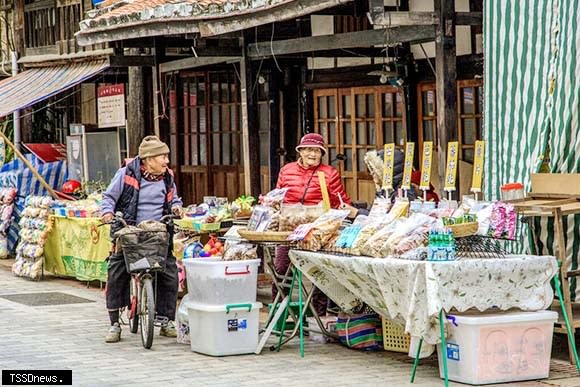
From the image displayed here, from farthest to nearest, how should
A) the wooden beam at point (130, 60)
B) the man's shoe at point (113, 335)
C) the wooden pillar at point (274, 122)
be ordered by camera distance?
the wooden pillar at point (274, 122) < the wooden beam at point (130, 60) < the man's shoe at point (113, 335)

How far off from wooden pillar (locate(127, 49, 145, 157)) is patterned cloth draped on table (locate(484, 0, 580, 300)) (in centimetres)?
1022

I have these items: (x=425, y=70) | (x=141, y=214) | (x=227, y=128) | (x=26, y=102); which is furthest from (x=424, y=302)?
(x=26, y=102)

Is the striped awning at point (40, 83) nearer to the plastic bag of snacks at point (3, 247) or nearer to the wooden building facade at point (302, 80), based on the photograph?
the wooden building facade at point (302, 80)

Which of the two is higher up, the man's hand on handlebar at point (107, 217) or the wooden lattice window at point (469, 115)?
the wooden lattice window at point (469, 115)

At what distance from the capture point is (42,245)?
17516 millimetres

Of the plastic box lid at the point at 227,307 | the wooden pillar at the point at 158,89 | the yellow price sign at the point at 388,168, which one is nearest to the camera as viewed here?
the plastic box lid at the point at 227,307

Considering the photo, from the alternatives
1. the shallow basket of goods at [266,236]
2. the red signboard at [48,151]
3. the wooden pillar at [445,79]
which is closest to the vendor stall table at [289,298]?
the shallow basket of goods at [266,236]

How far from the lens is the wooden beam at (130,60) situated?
57.9 ft

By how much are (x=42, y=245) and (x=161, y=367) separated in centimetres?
722

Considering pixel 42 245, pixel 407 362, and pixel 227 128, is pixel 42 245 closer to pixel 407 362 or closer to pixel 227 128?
pixel 227 128

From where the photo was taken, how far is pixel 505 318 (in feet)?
31.3

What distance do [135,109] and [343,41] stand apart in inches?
311

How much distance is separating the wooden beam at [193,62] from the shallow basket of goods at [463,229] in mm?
6910

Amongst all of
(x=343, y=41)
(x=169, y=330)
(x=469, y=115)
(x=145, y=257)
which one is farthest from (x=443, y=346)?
(x=469, y=115)
